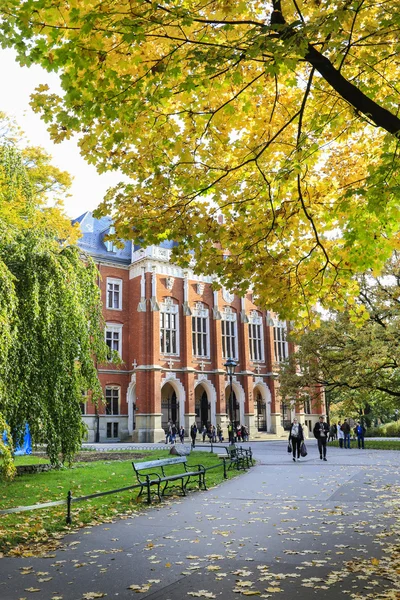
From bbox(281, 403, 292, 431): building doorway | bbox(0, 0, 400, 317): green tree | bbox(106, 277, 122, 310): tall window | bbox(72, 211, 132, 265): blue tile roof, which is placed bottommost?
bbox(281, 403, 292, 431): building doorway

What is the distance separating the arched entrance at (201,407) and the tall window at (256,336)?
512 centimetres

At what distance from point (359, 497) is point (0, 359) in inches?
295

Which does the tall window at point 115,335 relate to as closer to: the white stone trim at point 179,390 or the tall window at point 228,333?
the white stone trim at point 179,390

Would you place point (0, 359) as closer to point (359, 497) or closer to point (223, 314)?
point (359, 497)

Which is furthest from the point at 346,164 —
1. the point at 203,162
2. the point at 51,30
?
the point at 51,30

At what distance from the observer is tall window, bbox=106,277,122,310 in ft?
128

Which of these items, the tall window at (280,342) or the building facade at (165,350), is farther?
the tall window at (280,342)

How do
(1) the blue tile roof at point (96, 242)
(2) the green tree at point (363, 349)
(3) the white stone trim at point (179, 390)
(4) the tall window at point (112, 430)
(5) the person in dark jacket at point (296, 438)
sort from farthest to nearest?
(1) the blue tile roof at point (96, 242) < (3) the white stone trim at point (179, 390) < (4) the tall window at point (112, 430) < (2) the green tree at point (363, 349) < (5) the person in dark jacket at point (296, 438)

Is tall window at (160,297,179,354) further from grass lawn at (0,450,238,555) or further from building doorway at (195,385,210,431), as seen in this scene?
grass lawn at (0,450,238,555)

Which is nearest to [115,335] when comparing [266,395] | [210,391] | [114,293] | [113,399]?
[114,293]

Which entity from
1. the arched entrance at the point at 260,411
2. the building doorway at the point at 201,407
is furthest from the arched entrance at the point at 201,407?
the arched entrance at the point at 260,411

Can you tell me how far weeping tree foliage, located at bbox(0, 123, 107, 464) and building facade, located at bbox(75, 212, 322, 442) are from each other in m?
22.4

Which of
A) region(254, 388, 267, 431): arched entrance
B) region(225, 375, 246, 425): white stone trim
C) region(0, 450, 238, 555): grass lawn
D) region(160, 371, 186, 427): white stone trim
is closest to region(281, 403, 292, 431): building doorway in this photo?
region(254, 388, 267, 431): arched entrance

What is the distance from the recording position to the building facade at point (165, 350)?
122ft
